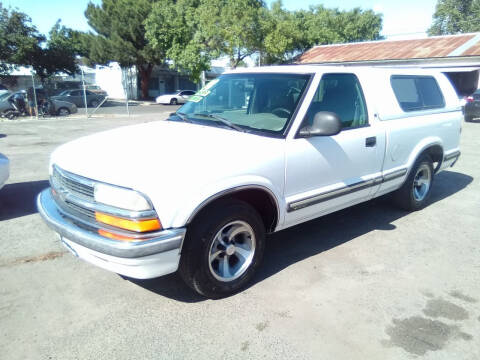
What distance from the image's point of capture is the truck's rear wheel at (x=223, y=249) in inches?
117

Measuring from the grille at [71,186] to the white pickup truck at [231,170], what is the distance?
11mm

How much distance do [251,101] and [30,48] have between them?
2864cm

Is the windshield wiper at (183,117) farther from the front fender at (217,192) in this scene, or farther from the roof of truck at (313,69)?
the front fender at (217,192)

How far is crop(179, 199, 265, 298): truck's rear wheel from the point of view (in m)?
2.96

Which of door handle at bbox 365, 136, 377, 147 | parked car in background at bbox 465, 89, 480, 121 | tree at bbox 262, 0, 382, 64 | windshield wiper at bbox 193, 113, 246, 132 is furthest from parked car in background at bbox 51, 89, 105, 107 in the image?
door handle at bbox 365, 136, 377, 147

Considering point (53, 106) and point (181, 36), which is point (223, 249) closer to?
point (53, 106)

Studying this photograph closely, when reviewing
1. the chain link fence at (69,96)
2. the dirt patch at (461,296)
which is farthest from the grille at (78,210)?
the chain link fence at (69,96)

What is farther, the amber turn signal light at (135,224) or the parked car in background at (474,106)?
the parked car in background at (474,106)

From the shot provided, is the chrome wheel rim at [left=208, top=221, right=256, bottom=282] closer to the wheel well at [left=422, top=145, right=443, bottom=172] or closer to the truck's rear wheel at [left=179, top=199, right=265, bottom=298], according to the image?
the truck's rear wheel at [left=179, top=199, right=265, bottom=298]

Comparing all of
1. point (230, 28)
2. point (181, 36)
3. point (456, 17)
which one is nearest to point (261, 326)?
point (230, 28)

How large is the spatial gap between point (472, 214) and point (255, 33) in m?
21.5

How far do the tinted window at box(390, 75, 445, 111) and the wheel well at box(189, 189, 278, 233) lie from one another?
2367 millimetres

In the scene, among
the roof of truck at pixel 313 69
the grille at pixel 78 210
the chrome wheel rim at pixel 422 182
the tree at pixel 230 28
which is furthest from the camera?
the tree at pixel 230 28

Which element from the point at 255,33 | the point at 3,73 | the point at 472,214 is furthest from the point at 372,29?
the point at 472,214
